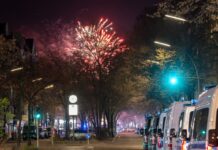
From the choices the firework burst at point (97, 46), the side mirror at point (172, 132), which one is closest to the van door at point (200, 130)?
the side mirror at point (172, 132)

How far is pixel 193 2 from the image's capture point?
60.2ft

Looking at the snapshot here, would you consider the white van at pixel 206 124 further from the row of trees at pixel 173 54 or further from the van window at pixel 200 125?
the row of trees at pixel 173 54

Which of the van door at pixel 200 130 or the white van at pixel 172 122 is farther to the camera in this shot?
the white van at pixel 172 122

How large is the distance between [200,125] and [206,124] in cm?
101

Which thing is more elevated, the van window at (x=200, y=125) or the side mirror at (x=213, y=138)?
the van window at (x=200, y=125)

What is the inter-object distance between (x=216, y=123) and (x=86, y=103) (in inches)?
2663

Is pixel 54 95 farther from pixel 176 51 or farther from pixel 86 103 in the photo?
pixel 176 51

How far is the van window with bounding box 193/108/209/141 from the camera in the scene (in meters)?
13.1

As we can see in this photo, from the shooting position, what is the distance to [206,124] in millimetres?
12852

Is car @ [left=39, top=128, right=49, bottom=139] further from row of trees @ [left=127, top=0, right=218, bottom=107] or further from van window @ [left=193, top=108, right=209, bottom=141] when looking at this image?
van window @ [left=193, top=108, right=209, bottom=141]

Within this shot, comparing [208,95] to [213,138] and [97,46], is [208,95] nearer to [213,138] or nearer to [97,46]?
[213,138]

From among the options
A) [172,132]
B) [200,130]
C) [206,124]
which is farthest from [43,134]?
[206,124]

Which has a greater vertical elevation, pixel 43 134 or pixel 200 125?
pixel 43 134

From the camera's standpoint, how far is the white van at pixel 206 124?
1121 cm
